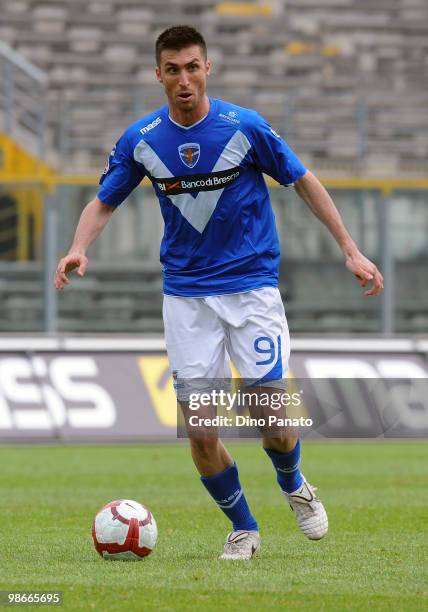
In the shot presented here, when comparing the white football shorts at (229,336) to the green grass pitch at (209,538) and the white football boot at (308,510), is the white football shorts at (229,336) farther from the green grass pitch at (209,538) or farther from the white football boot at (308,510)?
the green grass pitch at (209,538)

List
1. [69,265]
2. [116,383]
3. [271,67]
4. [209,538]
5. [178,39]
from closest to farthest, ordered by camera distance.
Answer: [178,39]
[69,265]
[209,538]
[116,383]
[271,67]

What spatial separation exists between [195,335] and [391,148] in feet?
46.3

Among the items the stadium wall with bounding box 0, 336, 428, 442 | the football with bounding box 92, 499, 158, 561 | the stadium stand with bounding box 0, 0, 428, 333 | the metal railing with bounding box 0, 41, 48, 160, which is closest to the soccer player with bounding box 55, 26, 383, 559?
the football with bounding box 92, 499, 158, 561

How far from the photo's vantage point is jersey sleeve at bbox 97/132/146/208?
599cm

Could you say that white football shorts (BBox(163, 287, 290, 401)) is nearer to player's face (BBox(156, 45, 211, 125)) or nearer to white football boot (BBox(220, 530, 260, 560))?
white football boot (BBox(220, 530, 260, 560))

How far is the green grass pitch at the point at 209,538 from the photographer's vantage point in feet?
15.7

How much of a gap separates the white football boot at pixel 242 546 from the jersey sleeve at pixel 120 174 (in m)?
1.64

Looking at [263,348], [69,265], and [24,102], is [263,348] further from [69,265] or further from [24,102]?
[24,102]

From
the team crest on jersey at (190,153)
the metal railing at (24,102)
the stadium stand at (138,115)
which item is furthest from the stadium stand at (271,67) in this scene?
the team crest on jersey at (190,153)

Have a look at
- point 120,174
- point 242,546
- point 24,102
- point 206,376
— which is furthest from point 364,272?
point 24,102

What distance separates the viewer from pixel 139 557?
5.89m

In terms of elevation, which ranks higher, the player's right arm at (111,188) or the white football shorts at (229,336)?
the player's right arm at (111,188)

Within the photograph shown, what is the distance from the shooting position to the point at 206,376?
5.87 meters

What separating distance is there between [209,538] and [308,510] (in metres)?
0.84
